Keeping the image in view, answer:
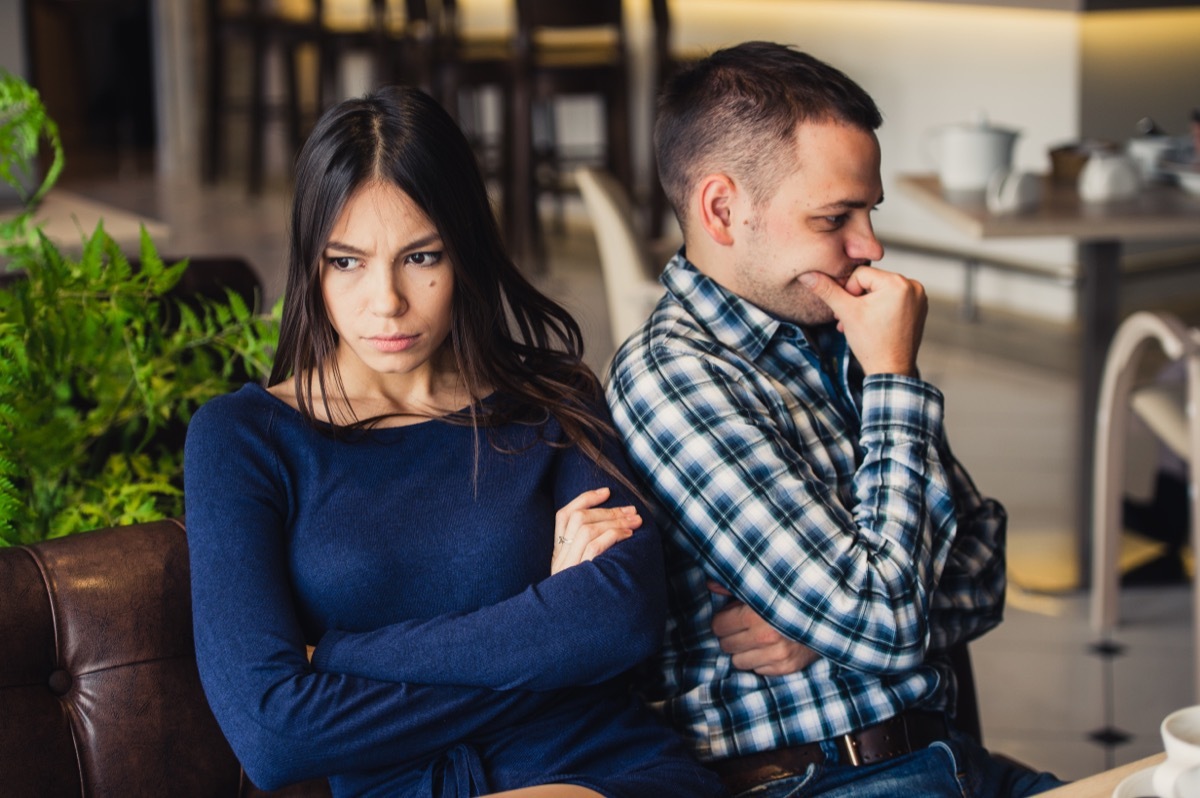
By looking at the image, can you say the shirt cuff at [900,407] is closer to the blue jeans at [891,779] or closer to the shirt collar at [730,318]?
the shirt collar at [730,318]

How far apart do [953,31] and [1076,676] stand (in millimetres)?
3646

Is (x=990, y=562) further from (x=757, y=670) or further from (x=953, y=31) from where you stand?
(x=953, y=31)

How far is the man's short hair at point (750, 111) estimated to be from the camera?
1.49 m

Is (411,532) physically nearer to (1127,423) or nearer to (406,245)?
(406,245)

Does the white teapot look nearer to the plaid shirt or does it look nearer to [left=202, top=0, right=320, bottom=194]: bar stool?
the plaid shirt

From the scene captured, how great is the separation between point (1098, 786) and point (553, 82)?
5.09 m

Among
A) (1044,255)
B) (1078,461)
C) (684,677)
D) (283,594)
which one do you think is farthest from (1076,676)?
(1044,255)

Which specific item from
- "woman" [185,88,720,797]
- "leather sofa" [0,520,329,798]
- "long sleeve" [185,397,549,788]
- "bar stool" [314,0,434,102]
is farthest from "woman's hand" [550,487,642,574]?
"bar stool" [314,0,434,102]

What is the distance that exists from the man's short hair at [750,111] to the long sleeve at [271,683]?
59 centimetres

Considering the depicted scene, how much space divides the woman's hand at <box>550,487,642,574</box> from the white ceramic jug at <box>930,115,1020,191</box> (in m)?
2.18

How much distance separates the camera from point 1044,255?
5.68 metres

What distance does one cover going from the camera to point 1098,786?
1.06m

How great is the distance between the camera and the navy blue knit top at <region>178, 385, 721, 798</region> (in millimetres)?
1217

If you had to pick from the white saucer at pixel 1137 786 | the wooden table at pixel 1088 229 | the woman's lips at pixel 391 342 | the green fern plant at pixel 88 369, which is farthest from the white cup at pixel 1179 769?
the wooden table at pixel 1088 229
